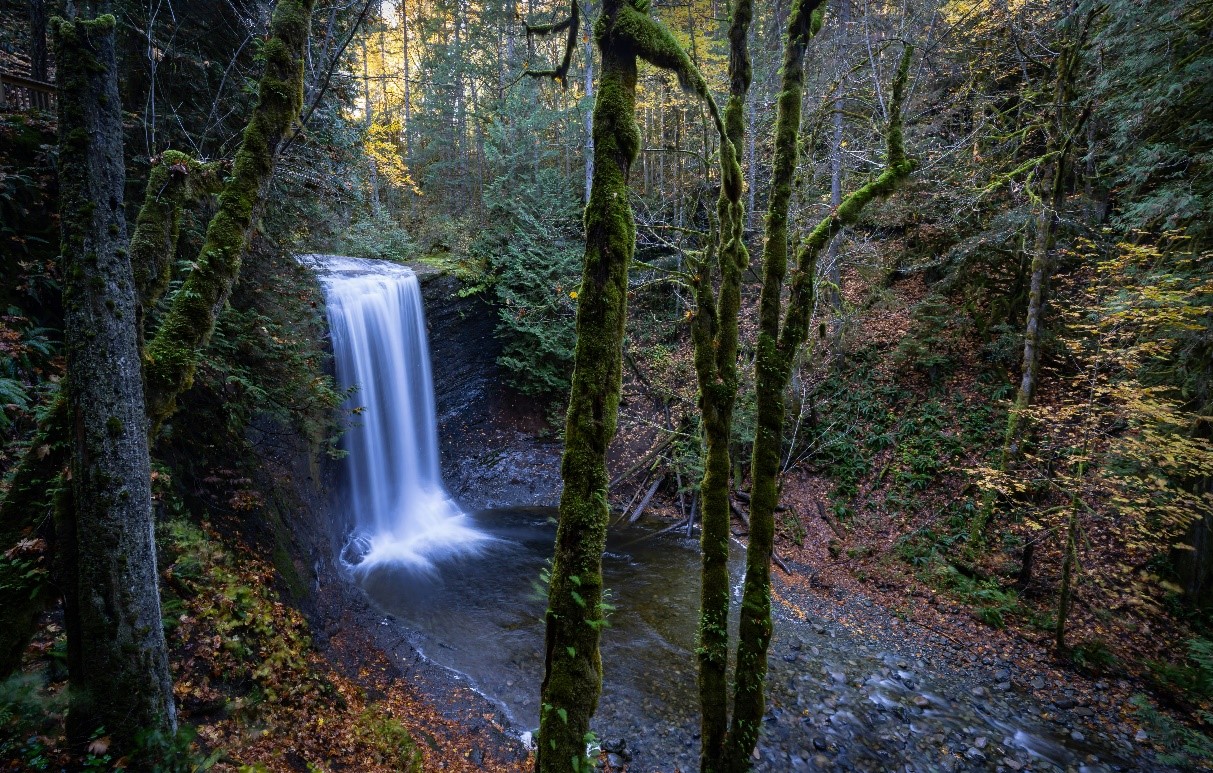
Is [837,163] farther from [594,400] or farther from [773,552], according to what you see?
[594,400]

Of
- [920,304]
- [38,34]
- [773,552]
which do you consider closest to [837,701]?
[773,552]

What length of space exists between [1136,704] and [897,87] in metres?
7.83

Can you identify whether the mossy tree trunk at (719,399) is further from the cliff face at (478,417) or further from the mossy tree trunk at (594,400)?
the cliff face at (478,417)

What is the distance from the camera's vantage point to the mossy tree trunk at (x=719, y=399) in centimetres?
380

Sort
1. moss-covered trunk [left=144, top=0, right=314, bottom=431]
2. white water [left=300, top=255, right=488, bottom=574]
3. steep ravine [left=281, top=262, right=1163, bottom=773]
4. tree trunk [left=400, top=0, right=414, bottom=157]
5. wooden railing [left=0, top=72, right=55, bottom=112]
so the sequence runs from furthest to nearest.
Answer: tree trunk [left=400, top=0, right=414, bottom=157] < white water [left=300, top=255, right=488, bottom=574] < steep ravine [left=281, top=262, right=1163, bottom=773] < wooden railing [left=0, top=72, right=55, bottom=112] < moss-covered trunk [left=144, top=0, right=314, bottom=431]

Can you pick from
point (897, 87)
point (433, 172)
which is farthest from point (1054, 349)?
point (433, 172)

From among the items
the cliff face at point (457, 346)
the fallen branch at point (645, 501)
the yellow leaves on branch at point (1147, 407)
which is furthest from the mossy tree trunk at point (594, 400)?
the cliff face at point (457, 346)

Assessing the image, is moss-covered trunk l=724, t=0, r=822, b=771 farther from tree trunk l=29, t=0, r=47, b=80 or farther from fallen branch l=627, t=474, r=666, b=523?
fallen branch l=627, t=474, r=666, b=523

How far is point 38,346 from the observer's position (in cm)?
474

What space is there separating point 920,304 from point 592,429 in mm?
12851

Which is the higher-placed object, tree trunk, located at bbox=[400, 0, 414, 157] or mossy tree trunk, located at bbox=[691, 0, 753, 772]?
tree trunk, located at bbox=[400, 0, 414, 157]

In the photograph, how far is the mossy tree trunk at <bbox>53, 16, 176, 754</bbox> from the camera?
2877 millimetres

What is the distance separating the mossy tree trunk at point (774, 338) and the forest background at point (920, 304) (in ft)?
1.46

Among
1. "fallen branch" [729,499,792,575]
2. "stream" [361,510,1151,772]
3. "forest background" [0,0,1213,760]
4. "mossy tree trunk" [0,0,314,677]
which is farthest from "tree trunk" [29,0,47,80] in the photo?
"fallen branch" [729,499,792,575]
